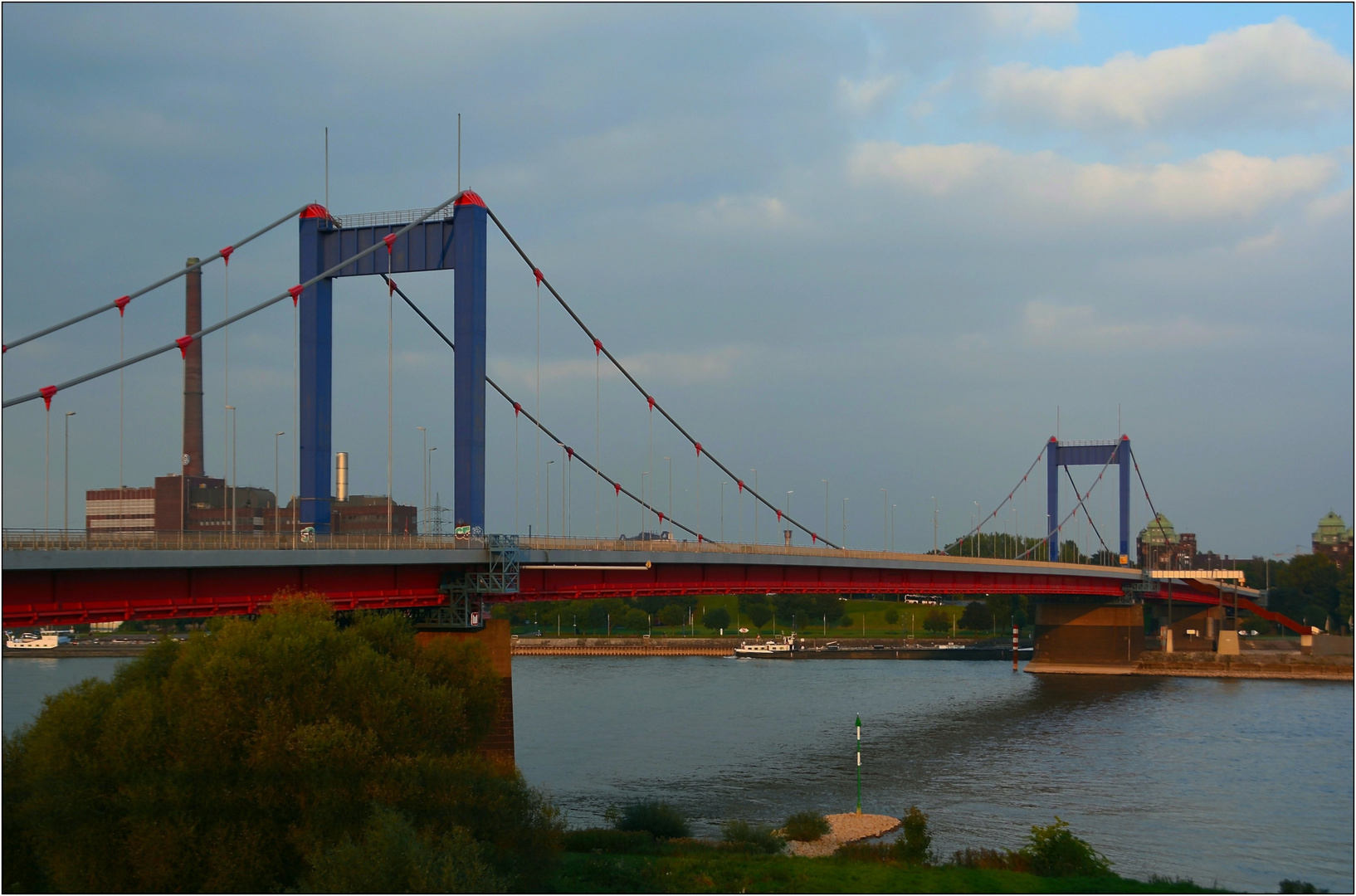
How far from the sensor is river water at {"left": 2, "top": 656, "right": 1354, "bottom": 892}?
3656 centimetres

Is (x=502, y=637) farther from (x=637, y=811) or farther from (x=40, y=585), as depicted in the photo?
(x=40, y=585)

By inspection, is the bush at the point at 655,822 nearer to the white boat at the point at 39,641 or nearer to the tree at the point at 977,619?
the white boat at the point at 39,641

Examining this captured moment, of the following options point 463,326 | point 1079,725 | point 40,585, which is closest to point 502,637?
point 463,326

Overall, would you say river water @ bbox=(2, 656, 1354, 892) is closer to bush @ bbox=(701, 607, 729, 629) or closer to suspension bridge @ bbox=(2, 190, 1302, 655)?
suspension bridge @ bbox=(2, 190, 1302, 655)

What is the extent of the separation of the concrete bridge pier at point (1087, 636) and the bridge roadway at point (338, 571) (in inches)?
1523

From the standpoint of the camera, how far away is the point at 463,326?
135 ft

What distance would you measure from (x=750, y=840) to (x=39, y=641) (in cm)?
9970

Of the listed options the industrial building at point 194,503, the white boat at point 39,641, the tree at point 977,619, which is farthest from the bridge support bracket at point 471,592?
the tree at point 977,619

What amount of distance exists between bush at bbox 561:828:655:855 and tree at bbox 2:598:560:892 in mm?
6255

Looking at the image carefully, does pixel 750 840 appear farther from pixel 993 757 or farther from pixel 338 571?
pixel 993 757

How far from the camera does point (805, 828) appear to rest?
3356 cm

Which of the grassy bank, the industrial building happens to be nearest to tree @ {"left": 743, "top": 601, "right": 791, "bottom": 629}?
the industrial building

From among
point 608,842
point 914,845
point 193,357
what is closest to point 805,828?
point 914,845

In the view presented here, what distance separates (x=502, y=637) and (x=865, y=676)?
5736 centimetres
